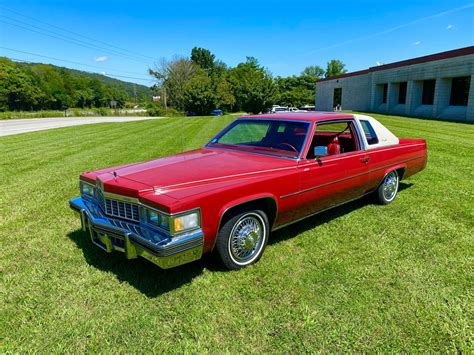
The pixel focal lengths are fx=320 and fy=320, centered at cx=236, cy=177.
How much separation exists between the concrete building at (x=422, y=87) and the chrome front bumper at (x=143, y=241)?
970 inches

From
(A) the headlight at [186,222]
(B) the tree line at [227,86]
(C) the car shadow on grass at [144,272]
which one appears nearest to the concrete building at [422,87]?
(B) the tree line at [227,86]

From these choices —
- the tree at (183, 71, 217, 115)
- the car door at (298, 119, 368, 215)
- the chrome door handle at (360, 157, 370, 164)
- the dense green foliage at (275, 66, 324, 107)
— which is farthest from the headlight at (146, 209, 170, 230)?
the dense green foliage at (275, 66, 324, 107)

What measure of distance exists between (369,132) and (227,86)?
5312 cm

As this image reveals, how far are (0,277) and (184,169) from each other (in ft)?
6.78

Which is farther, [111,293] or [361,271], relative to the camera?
[361,271]

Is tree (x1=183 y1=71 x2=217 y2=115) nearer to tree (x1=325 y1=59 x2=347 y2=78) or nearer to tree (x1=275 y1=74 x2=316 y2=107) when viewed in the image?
tree (x1=275 y1=74 x2=316 y2=107)

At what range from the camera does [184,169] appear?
10.7 ft

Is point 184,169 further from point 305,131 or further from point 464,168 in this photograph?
point 464,168

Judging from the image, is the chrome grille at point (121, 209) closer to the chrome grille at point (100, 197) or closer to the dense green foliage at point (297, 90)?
the chrome grille at point (100, 197)

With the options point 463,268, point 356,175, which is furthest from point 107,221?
point 463,268

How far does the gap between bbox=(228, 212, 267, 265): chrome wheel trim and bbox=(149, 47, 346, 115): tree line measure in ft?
154

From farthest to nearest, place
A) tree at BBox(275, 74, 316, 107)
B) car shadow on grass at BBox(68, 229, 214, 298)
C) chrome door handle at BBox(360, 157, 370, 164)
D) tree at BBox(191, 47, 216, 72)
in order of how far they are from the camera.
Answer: tree at BBox(191, 47, 216, 72)
tree at BBox(275, 74, 316, 107)
chrome door handle at BBox(360, 157, 370, 164)
car shadow on grass at BBox(68, 229, 214, 298)

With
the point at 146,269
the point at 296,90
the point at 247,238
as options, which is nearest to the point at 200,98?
the point at 296,90

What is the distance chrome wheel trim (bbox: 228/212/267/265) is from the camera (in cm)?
306
